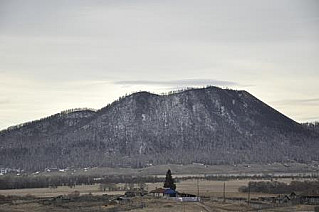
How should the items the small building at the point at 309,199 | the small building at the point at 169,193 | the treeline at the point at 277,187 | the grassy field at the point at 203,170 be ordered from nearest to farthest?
the small building at the point at 309,199
the small building at the point at 169,193
the treeline at the point at 277,187
the grassy field at the point at 203,170

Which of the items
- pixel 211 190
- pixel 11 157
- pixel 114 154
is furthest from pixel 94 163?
pixel 211 190

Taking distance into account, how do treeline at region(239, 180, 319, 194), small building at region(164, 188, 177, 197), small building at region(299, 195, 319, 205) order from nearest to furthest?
small building at region(299, 195, 319, 205) < small building at region(164, 188, 177, 197) < treeline at region(239, 180, 319, 194)

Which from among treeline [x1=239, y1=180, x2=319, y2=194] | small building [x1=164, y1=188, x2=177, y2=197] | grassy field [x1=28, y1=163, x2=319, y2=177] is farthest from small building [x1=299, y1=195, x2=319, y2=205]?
grassy field [x1=28, y1=163, x2=319, y2=177]

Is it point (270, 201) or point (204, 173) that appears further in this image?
point (204, 173)

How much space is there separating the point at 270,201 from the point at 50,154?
127 meters

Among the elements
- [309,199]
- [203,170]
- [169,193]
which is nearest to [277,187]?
[309,199]

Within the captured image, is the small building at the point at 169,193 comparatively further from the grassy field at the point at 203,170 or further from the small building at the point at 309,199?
the grassy field at the point at 203,170

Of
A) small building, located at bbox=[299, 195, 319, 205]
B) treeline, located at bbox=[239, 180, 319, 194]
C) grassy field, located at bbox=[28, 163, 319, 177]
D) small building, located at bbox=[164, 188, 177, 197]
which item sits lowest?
small building, located at bbox=[299, 195, 319, 205]

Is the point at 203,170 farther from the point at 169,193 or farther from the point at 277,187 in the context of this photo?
the point at 169,193

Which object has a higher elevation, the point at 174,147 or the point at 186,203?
the point at 174,147

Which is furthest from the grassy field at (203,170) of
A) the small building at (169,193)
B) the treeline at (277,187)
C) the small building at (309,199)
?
the small building at (309,199)

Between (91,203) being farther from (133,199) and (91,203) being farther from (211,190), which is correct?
(211,190)

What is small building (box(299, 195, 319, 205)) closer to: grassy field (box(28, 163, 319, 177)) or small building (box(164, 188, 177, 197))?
small building (box(164, 188, 177, 197))

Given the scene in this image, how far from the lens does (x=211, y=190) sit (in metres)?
89.0
